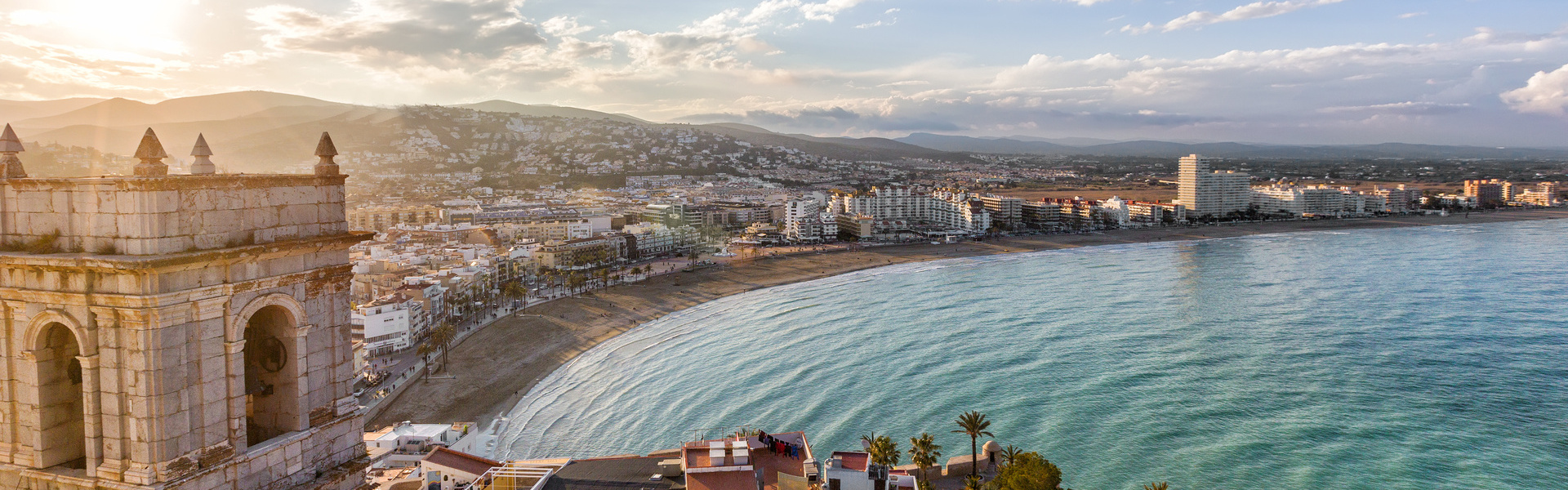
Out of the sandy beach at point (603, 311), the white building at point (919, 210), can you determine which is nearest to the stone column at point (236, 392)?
the sandy beach at point (603, 311)

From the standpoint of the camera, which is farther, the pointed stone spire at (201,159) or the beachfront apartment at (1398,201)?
the beachfront apartment at (1398,201)

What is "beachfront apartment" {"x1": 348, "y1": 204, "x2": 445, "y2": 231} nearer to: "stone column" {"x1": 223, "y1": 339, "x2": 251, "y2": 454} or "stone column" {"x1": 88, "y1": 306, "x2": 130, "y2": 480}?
"stone column" {"x1": 223, "y1": 339, "x2": 251, "y2": 454}

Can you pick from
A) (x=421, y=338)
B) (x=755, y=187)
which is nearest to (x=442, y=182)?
(x=755, y=187)

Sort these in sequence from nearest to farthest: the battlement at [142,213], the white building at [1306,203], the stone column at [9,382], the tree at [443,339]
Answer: the battlement at [142,213]
the stone column at [9,382]
the tree at [443,339]
the white building at [1306,203]

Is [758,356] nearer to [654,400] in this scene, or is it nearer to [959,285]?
[654,400]

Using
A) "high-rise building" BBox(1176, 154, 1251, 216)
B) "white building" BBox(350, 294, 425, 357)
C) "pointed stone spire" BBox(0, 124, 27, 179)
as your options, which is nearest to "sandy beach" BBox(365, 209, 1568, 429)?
"white building" BBox(350, 294, 425, 357)

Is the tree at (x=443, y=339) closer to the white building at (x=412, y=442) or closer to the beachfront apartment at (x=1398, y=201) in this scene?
the white building at (x=412, y=442)

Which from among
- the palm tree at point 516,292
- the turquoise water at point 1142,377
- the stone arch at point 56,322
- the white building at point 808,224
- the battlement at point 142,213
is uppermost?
the battlement at point 142,213
